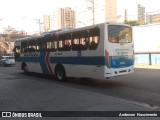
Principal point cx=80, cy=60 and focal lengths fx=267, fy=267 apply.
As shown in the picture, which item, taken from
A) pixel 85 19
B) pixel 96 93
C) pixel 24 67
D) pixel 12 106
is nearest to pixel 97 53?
pixel 96 93

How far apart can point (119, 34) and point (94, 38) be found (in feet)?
4.23

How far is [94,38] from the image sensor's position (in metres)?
12.9

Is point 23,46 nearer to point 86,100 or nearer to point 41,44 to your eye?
point 41,44

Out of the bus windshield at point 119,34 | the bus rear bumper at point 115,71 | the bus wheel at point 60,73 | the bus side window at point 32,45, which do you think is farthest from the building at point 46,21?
the bus rear bumper at point 115,71

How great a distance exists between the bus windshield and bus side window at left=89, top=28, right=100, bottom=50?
1.90 feet

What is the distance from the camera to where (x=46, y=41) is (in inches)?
679

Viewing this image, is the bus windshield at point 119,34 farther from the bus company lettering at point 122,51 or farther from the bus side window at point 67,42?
the bus side window at point 67,42

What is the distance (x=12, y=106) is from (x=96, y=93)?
3.61 m

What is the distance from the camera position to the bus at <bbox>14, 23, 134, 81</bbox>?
12.5 metres

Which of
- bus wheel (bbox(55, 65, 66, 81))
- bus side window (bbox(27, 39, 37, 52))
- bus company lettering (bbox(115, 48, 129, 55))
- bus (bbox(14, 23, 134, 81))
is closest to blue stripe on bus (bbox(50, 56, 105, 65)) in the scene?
bus (bbox(14, 23, 134, 81))

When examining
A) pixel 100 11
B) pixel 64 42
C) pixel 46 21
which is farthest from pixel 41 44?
pixel 46 21

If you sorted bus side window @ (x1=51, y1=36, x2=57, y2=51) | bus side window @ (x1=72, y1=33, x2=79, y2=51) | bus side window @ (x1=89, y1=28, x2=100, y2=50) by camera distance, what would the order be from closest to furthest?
1. bus side window @ (x1=89, y1=28, x2=100, y2=50)
2. bus side window @ (x1=72, y1=33, x2=79, y2=51)
3. bus side window @ (x1=51, y1=36, x2=57, y2=51)

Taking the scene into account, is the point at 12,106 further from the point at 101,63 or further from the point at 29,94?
the point at 101,63

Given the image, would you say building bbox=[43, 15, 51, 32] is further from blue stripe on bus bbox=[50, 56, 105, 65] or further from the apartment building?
blue stripe on bus bbox=[50, 56, 105, 65]
